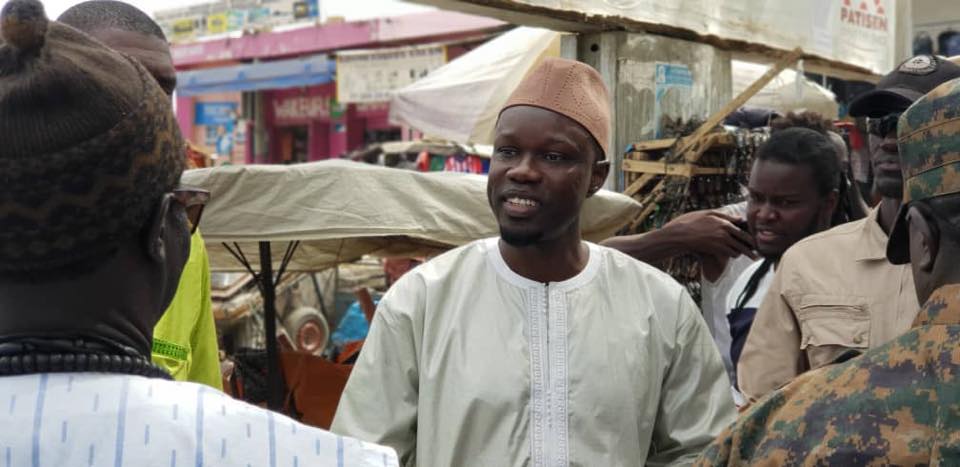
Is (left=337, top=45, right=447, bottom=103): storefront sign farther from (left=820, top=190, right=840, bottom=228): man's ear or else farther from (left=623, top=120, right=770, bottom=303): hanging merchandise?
(left=820, top=190, right=840, bottom=228): man's ear

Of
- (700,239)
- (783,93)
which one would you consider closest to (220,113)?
(783,93)

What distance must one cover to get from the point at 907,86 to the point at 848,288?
0.61 meters

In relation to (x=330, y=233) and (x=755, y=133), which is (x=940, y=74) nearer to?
(x=755, y=133)

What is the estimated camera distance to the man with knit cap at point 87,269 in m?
1.34

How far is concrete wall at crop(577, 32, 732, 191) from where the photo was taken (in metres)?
6.11

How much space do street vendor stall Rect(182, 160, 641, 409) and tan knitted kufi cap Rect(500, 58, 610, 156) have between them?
212 cm

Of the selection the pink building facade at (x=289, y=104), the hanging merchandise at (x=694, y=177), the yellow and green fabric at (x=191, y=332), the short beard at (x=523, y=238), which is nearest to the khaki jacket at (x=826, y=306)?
the short beard at (x=523, y=238)

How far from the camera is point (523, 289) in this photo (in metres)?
2.94

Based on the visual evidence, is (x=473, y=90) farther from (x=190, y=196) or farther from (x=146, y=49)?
(x=190, y=196)

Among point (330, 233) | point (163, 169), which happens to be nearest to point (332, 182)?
point (330, 233)

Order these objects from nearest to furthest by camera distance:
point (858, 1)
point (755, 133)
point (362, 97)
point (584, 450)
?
1. point (584, 450)
2. point (755, 133)
3. point (858, 1)
4. point (362, 97)

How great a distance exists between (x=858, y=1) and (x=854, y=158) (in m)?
2.84

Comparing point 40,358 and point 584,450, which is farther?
point 584,450

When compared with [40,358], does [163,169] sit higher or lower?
higher
